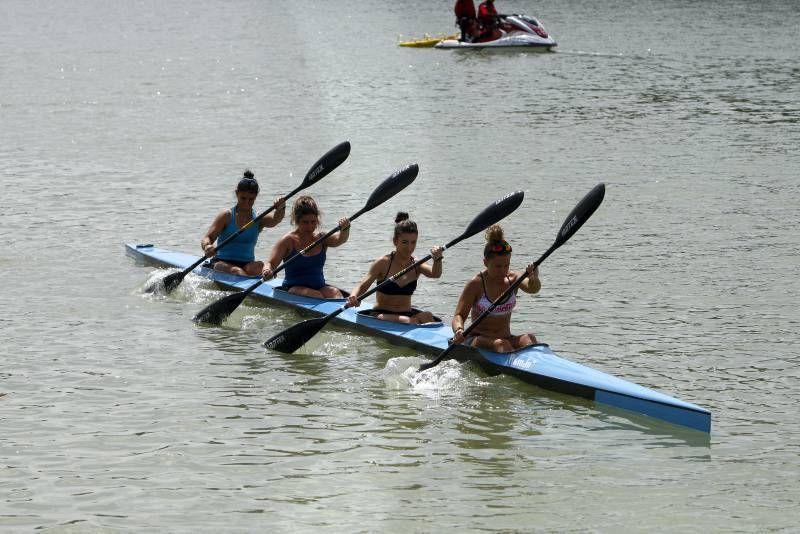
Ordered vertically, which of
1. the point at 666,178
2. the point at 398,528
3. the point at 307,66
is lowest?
the point at 398,528

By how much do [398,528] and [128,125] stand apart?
24460 millimetres


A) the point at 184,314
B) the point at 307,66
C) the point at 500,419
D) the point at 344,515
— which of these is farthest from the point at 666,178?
the point at 307,66

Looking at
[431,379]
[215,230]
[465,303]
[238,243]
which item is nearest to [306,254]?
[238,243]

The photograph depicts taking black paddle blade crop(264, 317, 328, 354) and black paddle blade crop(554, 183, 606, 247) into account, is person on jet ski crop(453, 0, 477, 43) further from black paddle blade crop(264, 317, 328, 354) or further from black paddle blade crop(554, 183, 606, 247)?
black paddle blade crop(554, 183, 606, 247)

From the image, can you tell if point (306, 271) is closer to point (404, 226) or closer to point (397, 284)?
point (397, 284)

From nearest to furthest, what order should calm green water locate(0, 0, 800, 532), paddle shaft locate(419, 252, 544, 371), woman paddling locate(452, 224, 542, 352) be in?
calm green water locate(0, 0, 800, 532) < paddle shaft locate(419, 252, 544, 371) < woman paddling locate(452, 224, 542, 352)

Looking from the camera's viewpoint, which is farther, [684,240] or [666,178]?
[666,178]

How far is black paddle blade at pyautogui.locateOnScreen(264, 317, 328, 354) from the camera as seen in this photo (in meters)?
13.6

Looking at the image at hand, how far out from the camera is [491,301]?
12461 millimetres

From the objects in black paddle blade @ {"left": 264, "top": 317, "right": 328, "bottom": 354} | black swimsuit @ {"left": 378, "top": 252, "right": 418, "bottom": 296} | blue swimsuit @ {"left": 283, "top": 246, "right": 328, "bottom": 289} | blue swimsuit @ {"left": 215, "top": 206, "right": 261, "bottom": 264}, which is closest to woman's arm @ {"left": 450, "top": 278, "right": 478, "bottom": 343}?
black swimsuit @ {"left": 378, "top": 252, "right": 418, "bottom": 296}

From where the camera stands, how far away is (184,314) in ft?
51.2

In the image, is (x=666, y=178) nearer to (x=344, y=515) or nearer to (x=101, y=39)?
(x=344, y=515)

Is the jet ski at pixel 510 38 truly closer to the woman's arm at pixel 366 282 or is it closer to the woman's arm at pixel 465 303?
the woman's arm at pixel 366 282

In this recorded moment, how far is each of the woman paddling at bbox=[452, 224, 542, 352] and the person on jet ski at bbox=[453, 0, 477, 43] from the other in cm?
3052
